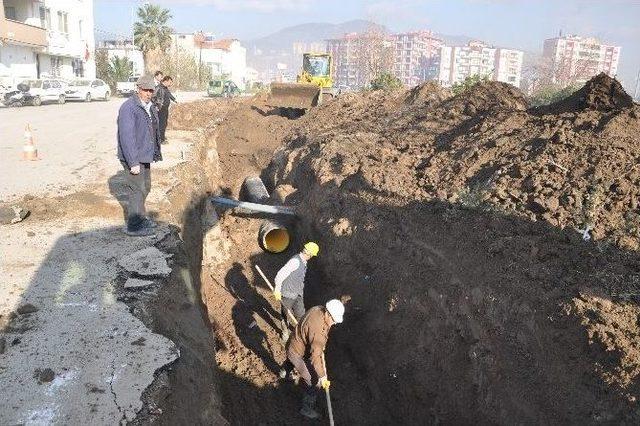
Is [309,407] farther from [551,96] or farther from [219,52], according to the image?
[219,52]

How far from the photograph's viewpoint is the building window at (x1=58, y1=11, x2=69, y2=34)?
35.4 meters

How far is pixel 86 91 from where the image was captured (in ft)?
98.2

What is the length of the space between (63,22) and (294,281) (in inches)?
1485

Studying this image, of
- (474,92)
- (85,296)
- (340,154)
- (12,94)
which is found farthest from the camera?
(12,94)

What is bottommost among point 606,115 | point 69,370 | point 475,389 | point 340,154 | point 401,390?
point 401,390

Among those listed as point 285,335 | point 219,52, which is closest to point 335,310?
point 285,335

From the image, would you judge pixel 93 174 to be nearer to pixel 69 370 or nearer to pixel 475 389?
pixel 69 370

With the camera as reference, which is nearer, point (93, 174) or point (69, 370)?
point (69, 370)

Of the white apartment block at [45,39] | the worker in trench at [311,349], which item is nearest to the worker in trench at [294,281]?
the worker in trench at [311,349]

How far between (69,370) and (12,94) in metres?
25.3

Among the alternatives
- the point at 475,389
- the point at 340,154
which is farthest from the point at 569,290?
the point at 340,154

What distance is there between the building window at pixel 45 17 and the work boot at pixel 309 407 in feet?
117

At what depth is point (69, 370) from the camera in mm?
3686

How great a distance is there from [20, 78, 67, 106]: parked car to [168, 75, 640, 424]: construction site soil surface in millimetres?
20737
